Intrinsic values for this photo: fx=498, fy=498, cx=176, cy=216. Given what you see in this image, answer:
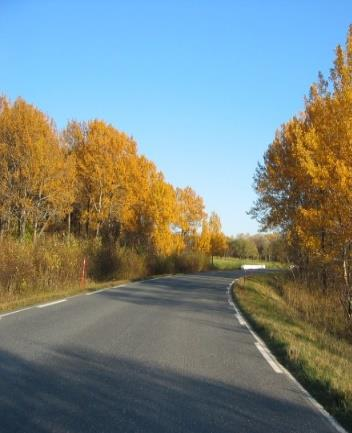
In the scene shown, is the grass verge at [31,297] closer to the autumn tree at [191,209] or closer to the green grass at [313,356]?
the green grass at [313,356]

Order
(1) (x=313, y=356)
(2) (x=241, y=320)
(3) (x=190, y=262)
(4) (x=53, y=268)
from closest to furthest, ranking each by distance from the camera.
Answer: (1) (x=313, y=356), (2) (x=241, y=320), (4) (x=53, y=268), (3) (x=190, y=262)

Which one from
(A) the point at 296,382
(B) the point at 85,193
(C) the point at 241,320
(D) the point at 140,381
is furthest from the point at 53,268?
(B) the point at 85,193

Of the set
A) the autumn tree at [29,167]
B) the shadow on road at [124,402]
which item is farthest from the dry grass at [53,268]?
the shadow on road at [124,402]

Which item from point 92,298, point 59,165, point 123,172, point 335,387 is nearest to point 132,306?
point 92,298

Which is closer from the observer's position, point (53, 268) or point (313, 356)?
point (313, 356)

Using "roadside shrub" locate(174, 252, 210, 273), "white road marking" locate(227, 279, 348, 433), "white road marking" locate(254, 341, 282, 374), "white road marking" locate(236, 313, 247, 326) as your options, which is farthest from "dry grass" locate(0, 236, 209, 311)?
"roadside shrub" locate(174, 252, 210, 273)

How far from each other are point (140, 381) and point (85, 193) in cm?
3194

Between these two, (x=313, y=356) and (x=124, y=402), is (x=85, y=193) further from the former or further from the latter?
(x=124, y=402)

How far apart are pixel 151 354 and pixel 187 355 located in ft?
1.93

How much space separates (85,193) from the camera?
37.4m

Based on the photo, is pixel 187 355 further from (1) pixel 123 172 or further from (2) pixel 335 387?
(1) pixel 123 172

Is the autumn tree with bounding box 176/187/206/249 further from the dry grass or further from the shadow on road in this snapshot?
the shadow on road

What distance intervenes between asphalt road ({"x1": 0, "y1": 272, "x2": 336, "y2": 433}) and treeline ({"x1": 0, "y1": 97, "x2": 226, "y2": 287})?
11.7 m

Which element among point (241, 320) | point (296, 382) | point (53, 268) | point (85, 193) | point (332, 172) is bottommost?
point (296, 382)
